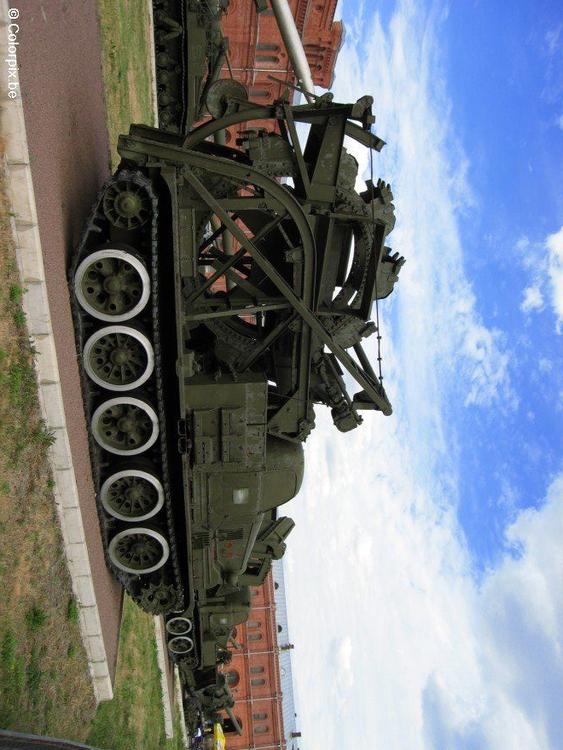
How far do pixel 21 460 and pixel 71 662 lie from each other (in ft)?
11.9

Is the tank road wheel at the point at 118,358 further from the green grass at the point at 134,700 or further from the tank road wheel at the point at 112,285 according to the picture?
the green grass at the point at 134,700

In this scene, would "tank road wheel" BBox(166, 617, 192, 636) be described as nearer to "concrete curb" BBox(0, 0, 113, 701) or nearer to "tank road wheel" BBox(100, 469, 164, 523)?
"concrete curb" BBox(0, 0, 113, 701)

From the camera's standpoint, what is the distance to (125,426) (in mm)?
9961

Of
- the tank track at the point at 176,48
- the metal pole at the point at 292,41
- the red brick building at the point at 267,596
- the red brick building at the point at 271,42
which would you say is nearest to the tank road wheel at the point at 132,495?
the metal pole at the point at 292,41

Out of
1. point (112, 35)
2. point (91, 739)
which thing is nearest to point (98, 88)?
point (112, 35)

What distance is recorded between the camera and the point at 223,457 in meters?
10.8

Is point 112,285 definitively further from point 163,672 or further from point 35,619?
point 163,672

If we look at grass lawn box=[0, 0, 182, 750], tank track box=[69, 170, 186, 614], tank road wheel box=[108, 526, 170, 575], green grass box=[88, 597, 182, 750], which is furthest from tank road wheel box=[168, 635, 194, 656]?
tank road wheel box=[108, 526, 170, 575]

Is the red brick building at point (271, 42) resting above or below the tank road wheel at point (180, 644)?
above

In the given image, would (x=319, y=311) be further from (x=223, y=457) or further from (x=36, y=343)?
(x=36, y=343)

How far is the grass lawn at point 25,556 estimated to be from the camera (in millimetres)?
6855

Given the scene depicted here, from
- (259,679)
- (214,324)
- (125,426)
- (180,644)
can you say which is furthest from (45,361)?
(259,679)

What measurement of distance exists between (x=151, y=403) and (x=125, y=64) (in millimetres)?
10953

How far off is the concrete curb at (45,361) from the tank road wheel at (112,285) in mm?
1609
